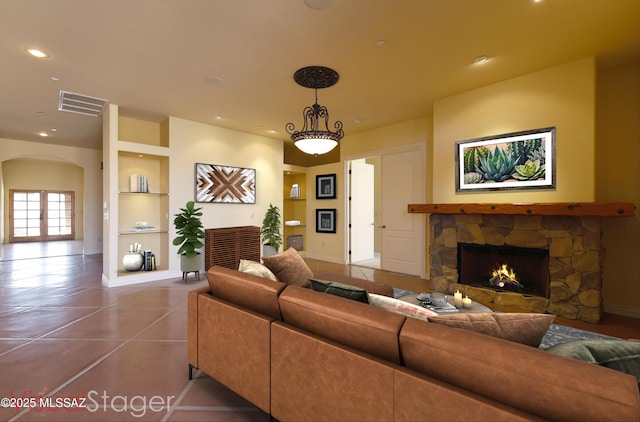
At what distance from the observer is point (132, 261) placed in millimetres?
5090

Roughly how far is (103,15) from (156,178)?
367cm

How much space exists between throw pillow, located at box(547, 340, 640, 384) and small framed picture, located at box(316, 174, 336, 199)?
6.10 metres

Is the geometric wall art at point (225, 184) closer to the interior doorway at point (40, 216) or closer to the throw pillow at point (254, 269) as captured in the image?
the throw pillow at point (254, 269)

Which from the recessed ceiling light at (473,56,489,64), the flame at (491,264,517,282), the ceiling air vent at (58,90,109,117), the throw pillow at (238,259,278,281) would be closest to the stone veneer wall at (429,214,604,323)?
the flame at (491,264,517,282)

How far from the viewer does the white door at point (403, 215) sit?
5391 millimetres

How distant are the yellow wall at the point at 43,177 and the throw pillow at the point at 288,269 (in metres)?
12.0

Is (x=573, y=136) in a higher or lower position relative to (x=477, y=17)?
lower

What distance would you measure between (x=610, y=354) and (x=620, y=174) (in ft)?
12.5

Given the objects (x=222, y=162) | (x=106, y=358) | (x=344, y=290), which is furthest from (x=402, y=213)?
(x=106, y=358)

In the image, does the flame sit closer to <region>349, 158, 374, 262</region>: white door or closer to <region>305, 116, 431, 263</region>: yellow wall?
<region>305, 116, 431, 263</region>: yellow wall

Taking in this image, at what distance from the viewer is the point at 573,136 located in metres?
3.37

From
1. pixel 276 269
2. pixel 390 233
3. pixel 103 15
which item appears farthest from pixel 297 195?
pixel 103 15

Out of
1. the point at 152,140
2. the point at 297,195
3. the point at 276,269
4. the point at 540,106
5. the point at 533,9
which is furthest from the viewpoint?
the point at 297,195

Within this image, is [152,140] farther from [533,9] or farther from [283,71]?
[533,9]
